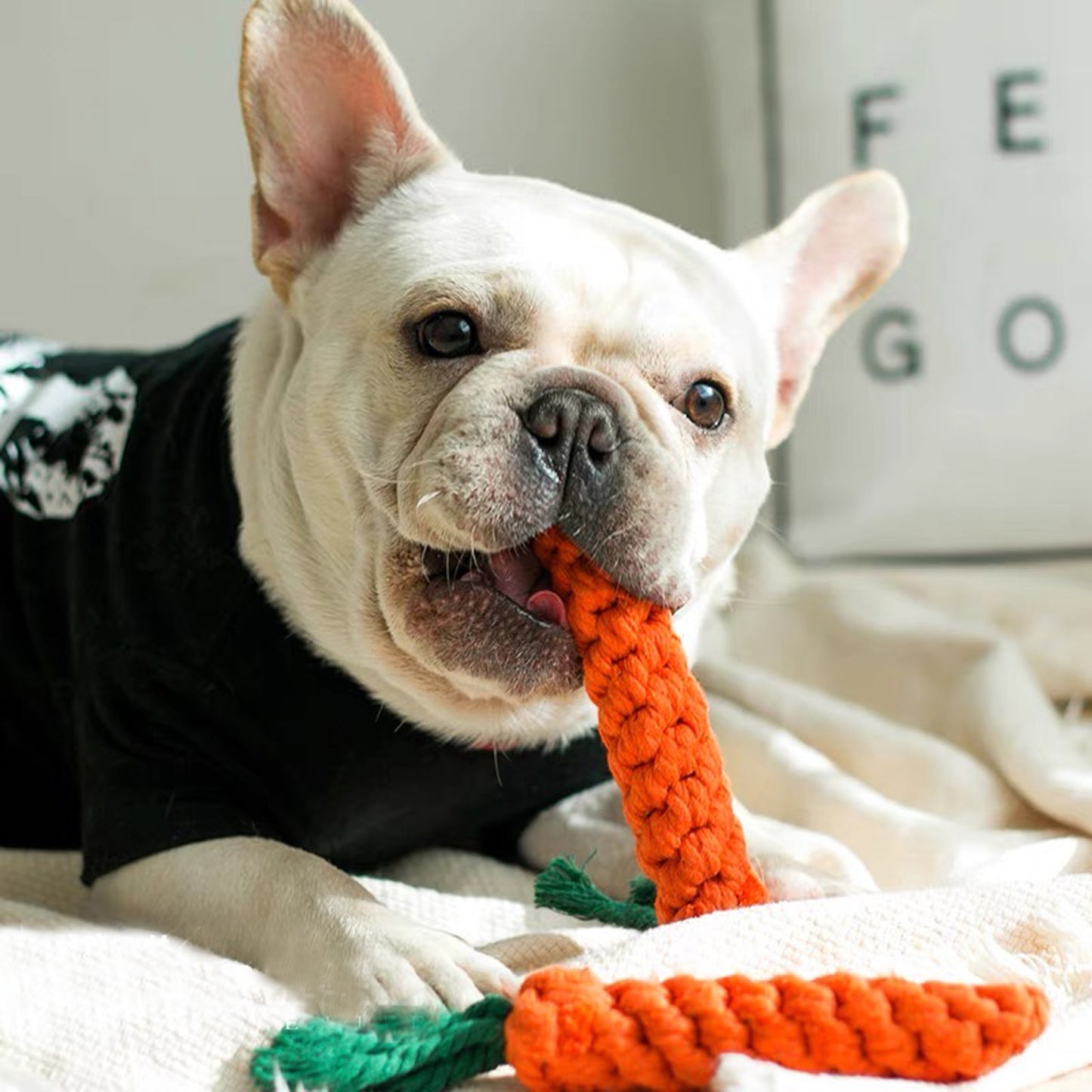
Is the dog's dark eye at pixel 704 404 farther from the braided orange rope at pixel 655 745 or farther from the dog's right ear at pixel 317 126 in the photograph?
the dog's right ear at pixel 317 126

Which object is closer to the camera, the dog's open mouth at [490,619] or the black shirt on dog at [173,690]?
the dog's open mouth at [490,619]

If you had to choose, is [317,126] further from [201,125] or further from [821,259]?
[201,125]

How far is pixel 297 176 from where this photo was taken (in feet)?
4.31

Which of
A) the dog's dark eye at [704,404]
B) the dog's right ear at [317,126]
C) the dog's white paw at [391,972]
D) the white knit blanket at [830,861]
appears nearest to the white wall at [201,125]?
the white knit blanket at [830,861]

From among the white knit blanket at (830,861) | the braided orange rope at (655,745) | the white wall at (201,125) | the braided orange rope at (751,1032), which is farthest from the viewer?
the white wall at (201,125)

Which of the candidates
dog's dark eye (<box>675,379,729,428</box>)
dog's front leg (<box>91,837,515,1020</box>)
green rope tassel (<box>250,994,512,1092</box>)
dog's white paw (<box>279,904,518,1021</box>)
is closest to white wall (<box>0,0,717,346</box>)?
dog's dark eye (<box>675,379,729,428</box>)

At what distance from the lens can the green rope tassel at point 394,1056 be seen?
0.90 meters

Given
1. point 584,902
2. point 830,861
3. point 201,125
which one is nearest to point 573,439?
point 584,902

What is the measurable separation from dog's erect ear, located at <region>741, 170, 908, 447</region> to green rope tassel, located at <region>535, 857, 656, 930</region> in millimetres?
476

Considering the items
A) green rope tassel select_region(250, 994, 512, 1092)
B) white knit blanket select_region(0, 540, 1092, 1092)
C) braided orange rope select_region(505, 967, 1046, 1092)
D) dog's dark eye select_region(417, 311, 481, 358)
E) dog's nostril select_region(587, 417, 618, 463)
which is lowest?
white knit blanket select_region(0, 540, 1092, 1092)

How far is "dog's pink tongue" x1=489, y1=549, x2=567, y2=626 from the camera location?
3.65ft

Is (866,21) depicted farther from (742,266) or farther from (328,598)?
(328,598)

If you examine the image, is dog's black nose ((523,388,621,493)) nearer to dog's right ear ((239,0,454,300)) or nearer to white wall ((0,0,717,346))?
dog's right ear ((239,0,454,300))

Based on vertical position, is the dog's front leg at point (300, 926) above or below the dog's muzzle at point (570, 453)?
below
